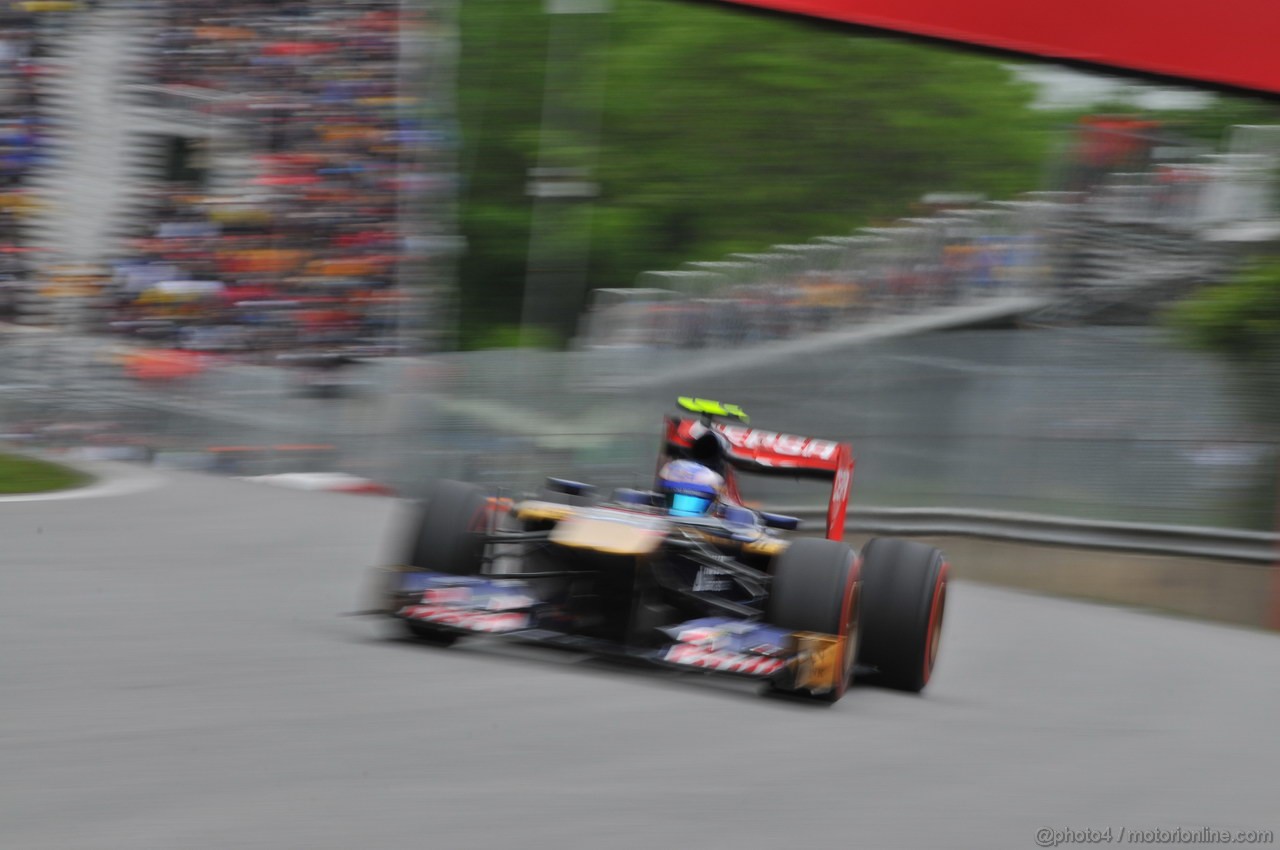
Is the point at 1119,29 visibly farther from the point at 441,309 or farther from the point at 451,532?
the point at 441,309

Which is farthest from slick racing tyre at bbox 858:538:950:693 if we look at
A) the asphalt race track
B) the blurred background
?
the blurred background

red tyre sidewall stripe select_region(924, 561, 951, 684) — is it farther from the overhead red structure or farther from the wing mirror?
the overhead red structure

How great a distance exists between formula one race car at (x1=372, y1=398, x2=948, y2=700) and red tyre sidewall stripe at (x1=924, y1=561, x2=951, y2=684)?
15 millimetres

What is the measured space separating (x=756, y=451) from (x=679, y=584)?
913 mm

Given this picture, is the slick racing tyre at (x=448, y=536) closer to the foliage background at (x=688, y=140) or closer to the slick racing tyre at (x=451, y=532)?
the slick racing tyre at (x=451, y=532)

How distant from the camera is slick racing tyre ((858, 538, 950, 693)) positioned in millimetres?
6965

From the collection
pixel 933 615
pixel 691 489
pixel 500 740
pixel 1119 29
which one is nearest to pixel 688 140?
pixel 1119 29

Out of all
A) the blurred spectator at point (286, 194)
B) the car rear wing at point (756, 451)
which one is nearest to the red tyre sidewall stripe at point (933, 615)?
the car rear wing at point (756, 451)

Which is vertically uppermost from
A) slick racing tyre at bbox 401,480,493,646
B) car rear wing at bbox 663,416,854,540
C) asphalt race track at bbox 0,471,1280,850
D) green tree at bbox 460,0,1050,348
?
green tree at bbox 460,0,1050,348

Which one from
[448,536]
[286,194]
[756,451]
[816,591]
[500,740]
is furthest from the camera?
[286,194]

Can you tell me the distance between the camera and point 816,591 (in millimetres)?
6387

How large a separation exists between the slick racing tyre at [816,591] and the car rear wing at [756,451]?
1.06m

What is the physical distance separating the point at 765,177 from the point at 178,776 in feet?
79.4

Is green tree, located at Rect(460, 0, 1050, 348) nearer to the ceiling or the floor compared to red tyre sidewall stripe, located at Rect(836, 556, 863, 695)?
nearer to the ceiling
